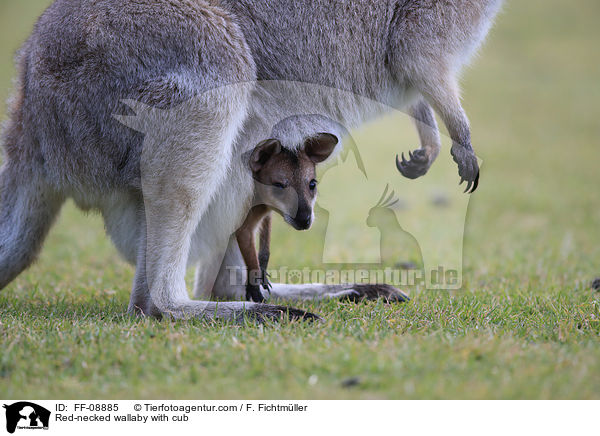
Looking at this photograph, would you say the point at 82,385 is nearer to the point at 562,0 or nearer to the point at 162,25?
the point at 162,25

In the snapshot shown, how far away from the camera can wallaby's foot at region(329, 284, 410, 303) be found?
137 inches

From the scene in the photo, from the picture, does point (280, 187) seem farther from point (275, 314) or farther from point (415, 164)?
point (415, 164)

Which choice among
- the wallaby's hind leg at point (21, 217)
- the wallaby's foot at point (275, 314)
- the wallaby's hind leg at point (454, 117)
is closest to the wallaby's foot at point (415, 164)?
the wallaby's hind leg at point (454, 117)

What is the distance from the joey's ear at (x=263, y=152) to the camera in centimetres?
329

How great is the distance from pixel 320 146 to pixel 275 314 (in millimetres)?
986

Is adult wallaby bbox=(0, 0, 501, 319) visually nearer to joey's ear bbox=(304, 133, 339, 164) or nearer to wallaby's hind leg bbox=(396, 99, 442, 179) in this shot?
joey's ear bbox=(304, 133, 339, 164)

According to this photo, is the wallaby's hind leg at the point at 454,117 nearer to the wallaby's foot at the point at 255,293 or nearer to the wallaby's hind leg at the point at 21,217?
the wallaby's foot at the point at 255,293

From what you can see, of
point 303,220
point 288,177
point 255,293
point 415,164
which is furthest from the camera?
point 415,164
